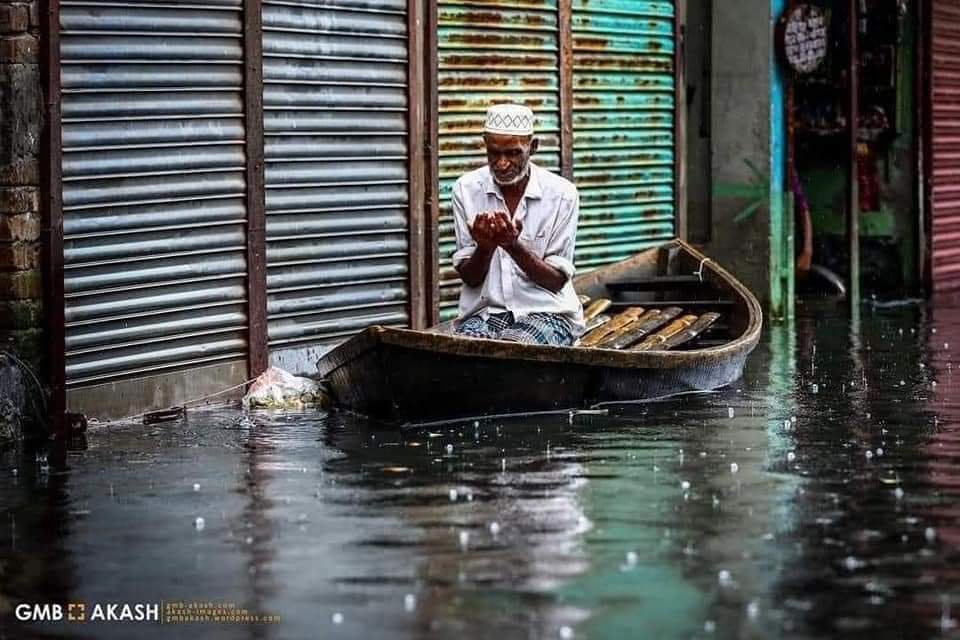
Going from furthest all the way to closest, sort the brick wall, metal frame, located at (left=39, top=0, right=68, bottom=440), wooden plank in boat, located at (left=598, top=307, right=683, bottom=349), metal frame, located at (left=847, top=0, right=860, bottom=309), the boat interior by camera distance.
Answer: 1. metal frame, located at (left=847, top=0, right=860, bottom=309)
2. the boat interior
3. wooden plank in boat, located at (left=598, top=307, right=683, bottom=349)
4. metal frame, located at (left=39, top=0, right=68, bottom=440)
5. the brick wall

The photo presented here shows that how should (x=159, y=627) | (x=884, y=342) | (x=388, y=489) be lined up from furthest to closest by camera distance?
(x=884, y=342) < (x=388, y=489) < (x=159, y=627)

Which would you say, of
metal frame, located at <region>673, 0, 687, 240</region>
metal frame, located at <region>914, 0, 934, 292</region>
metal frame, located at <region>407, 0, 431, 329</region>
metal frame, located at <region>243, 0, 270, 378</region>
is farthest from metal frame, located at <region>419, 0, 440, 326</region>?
metal frame, located at <region>914, 0, 934, 292</region>

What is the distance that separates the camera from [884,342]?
15.7 metres

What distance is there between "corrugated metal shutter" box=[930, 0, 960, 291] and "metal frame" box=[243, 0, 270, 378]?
10493 millimetres

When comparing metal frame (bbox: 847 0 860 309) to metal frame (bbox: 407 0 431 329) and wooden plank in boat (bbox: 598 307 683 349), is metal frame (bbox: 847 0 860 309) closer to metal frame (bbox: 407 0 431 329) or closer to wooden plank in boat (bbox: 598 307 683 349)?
wooden plank in boat (bbox: 598 307 683 349)

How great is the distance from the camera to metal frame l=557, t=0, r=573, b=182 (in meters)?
15.5

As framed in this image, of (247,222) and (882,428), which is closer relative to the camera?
(882,428)

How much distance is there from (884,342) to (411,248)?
4242 millimetres


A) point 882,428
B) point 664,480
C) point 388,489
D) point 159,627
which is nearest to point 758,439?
point 882,428

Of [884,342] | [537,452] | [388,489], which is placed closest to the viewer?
[388,489]

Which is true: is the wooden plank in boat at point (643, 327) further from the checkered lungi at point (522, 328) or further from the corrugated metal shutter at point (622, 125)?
the corrugated metal shutter at point (622, 125)

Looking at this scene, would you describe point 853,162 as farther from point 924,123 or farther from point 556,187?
point 556,187

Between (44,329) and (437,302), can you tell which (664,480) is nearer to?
(44,329)

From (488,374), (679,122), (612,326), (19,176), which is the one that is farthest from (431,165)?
(19,176)
